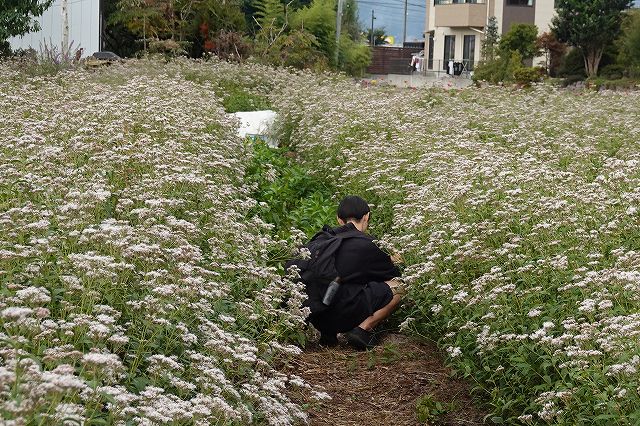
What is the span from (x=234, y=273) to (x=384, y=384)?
1.55 m

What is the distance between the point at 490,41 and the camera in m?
56.9

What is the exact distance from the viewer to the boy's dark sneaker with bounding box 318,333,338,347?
8.02 metres

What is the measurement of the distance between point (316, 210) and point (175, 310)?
248 inches

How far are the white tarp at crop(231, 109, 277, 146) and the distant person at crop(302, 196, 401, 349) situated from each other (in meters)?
8.54

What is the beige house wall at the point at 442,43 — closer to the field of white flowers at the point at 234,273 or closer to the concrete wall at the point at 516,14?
the concrete wall at the point at 516,14

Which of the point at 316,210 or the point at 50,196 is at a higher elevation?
the point at 50,196

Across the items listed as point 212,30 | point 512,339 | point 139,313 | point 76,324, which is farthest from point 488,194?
point 212,30

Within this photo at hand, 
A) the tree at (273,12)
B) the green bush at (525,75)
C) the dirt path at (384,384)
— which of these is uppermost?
the tree at (273,12)

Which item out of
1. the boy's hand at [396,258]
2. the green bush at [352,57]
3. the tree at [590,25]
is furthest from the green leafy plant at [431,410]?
the tree at [590,25]

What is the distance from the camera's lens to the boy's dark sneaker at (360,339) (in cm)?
789

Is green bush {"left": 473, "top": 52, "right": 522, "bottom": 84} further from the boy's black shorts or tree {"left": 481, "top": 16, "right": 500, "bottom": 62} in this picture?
the boy's black shorts

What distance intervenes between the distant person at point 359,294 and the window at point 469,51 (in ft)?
199

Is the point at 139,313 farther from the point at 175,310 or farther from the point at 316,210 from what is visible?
the point at 316,210

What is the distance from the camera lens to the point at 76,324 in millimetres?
4074
